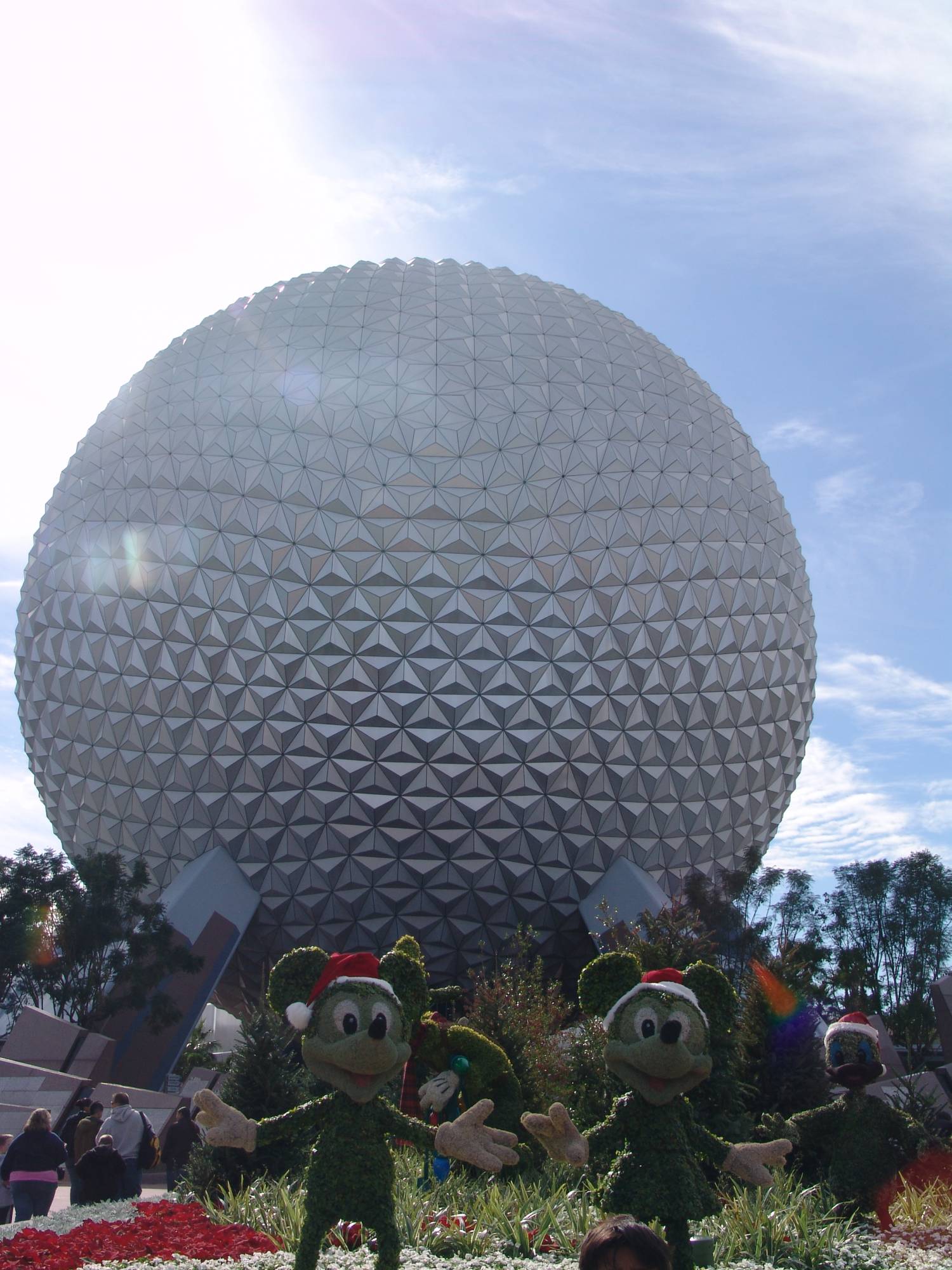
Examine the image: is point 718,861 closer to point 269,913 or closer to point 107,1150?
point 269,913

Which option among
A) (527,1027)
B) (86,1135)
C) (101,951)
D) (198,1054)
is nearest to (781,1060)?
(527,1027)

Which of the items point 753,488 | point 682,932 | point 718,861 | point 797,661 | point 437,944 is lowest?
point 437,944

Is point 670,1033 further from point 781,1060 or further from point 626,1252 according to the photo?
point 781,1060

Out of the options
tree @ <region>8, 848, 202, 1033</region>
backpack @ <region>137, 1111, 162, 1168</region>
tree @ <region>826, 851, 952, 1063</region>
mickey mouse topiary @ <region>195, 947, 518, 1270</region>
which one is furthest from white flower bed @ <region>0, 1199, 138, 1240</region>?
tree @ <region>826, 851, 952, 1063</region>

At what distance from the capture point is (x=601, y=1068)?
1216 cm

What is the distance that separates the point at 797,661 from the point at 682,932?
10290 millimetres

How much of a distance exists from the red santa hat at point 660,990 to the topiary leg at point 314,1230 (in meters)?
2.18

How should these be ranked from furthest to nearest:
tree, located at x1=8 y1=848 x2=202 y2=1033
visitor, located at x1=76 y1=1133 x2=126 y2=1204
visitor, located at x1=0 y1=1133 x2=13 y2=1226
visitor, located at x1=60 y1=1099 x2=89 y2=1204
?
tree, located at x1=8 y1=848 x2=202 y2=1033, visitor, located at x1=0 y1=1133 x2=13 y2=1226, visitor, located at x1=60 y1=1099 x2=89 y2=1204, visitor, located at x1=76 y1=1133 x2=126 y2=1204

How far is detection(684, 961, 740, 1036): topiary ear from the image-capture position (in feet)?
24.0

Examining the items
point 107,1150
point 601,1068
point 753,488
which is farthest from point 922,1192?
point 753,488

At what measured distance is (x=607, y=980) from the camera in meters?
7.26

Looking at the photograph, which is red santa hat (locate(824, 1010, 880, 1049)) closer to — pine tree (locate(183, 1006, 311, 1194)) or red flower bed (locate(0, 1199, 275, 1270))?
red flower bed (locate(0, 1199, 275, 1270))

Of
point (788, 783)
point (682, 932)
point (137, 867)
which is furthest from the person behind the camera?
point (788, 783)

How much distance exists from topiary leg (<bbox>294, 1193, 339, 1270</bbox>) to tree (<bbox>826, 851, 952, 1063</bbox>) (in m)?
32.1
